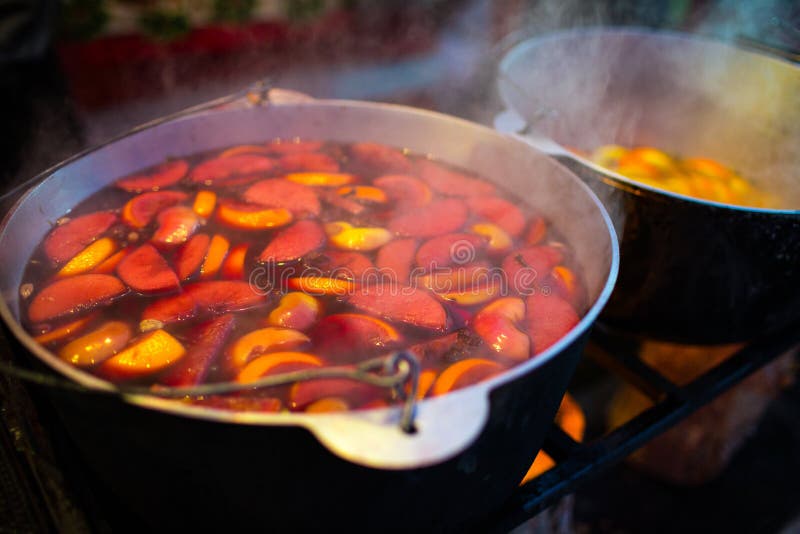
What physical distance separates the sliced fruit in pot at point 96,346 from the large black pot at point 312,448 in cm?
12

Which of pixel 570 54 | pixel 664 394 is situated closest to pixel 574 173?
pixel 664 394

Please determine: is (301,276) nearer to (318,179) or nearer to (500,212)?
(318,179)

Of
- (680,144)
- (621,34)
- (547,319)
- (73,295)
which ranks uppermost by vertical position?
(621,34)

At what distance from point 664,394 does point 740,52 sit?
125 cm

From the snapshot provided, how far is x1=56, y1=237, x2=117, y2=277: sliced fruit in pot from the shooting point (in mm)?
1104

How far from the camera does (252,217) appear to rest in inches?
50.4

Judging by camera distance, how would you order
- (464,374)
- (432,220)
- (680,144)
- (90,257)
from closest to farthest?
1. (464,374)
2. (90,257)
3. (432,220)
4. (680,144)

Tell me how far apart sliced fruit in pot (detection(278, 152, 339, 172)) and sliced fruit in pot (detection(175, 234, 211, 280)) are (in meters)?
0.34

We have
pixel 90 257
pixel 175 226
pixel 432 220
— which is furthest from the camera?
pixel 432 220

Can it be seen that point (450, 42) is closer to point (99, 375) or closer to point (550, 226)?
point (550, 226)

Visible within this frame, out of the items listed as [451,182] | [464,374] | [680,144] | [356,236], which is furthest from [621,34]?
[464,374]

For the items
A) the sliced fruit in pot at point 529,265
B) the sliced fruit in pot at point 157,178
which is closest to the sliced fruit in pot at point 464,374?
the sliced fruit in pot at point 529,265

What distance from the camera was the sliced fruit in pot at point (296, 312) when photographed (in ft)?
3.39

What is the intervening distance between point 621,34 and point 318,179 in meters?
1.26
